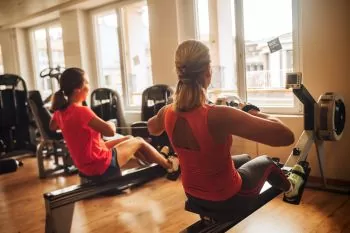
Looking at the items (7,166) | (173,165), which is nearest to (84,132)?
(173,165)

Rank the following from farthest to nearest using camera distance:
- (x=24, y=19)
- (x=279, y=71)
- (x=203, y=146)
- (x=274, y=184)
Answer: (x=24, y=19), (x=279, y=71), (x=274, y=184), (x=203, y=146)

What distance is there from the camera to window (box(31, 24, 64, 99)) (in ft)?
21.5

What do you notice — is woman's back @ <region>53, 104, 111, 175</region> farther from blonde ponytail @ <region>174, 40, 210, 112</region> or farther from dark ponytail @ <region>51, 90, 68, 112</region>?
blonde ponytail @ <region>174, 40, 210, 112</region>

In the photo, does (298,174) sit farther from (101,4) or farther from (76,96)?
(101,4)

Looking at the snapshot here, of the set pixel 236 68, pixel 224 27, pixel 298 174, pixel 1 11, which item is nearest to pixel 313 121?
pixel 298 174

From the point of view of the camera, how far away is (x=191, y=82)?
1.45 m

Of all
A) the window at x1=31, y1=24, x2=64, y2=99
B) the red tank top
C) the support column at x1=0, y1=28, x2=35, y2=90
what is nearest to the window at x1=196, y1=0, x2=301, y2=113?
the red tank top

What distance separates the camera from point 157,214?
107 inches

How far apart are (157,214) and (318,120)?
1538 mm

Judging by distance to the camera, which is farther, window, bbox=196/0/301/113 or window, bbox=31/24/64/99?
window, bbox=31/24/64/99

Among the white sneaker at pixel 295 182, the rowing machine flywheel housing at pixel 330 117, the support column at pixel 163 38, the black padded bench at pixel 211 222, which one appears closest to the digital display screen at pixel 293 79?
the rowing machine flywheel housing at pixel 330 117

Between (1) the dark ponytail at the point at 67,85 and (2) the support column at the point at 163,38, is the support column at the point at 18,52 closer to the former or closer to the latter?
(2) the support column at the point at 163,38

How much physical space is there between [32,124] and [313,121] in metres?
4.44

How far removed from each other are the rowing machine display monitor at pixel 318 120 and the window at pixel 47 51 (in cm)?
483
